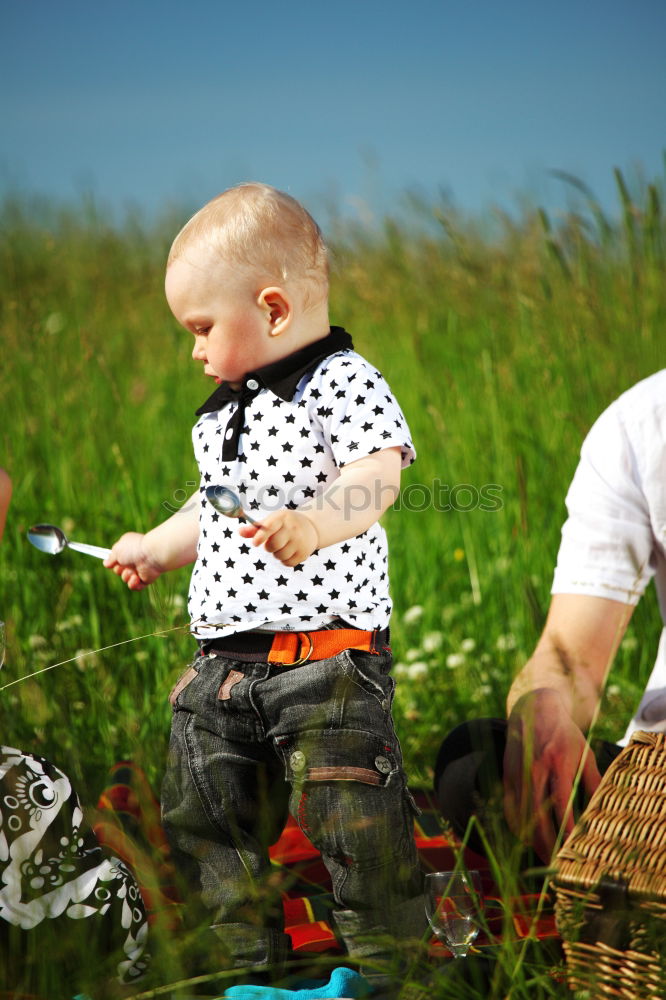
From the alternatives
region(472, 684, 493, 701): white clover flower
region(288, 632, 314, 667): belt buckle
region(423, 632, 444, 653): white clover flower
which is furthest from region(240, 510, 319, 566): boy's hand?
region(423, 632, 444, 653): white clover flower

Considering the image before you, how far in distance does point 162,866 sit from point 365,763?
0.94 feet

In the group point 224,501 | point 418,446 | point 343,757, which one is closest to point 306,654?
point 343,757

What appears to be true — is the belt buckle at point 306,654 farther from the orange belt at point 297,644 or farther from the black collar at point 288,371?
the black collar at point 288,371

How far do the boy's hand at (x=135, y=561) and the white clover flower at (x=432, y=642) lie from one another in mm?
983

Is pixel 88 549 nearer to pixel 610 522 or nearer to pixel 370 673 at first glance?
pixel 370 673

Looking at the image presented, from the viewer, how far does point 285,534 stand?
1.04 meters

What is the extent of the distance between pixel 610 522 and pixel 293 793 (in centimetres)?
61

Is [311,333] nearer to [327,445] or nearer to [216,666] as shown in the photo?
[327,445]

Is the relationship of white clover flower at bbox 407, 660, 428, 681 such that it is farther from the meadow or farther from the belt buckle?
the belt buckle

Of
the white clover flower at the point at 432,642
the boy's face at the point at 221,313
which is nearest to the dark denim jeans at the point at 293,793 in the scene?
the boy's face at the point at 221,313

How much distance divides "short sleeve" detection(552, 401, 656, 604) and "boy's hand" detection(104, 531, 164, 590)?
605 mm

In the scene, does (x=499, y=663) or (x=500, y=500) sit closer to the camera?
(x=499, y=663)

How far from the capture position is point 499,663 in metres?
2.12

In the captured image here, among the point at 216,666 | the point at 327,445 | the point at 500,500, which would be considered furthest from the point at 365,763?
the point at 500,500
